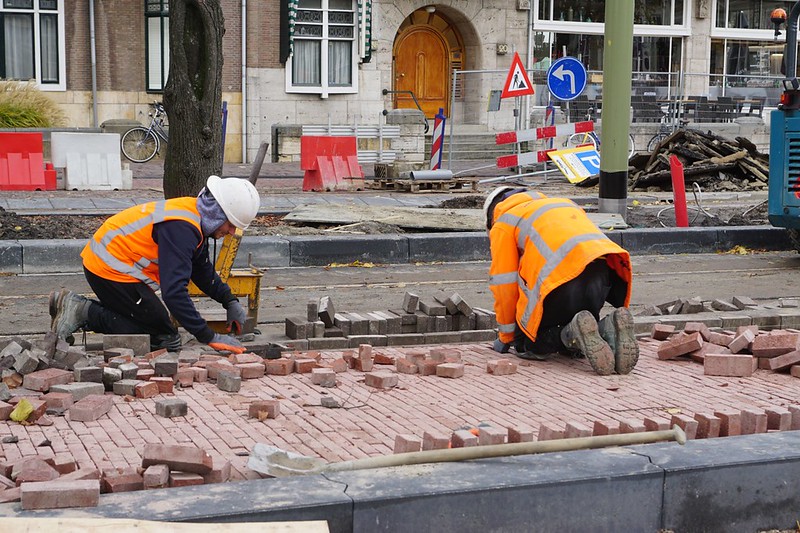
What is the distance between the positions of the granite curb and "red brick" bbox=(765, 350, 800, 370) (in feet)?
20.1

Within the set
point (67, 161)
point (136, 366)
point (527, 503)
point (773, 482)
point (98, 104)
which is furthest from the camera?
point (98, 104)

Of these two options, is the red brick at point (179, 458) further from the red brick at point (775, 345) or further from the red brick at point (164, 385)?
the red brick at point (775, 345)

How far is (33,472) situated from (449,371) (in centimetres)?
296

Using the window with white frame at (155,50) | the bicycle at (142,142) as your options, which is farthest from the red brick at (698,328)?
the window with white frame at (155,50)

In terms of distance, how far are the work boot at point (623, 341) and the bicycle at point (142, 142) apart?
60.0 ft

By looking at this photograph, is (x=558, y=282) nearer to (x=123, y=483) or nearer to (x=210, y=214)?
(x=210, y=214)

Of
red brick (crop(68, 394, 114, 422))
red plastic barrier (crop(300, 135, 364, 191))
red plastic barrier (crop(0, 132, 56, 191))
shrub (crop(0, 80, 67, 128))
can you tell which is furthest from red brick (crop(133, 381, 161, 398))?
shrub (crop(0, 80, 67, 128))

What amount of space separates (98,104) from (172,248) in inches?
814

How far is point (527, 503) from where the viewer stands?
420cm

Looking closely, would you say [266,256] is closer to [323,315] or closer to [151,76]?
[323,315]

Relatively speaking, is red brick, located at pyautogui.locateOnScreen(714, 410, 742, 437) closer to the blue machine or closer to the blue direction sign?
the blue machine

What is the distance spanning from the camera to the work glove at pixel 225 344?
22.9ft

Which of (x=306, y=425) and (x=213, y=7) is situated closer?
(x=306, y=425)

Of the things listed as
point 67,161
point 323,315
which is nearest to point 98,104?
point 67,161
